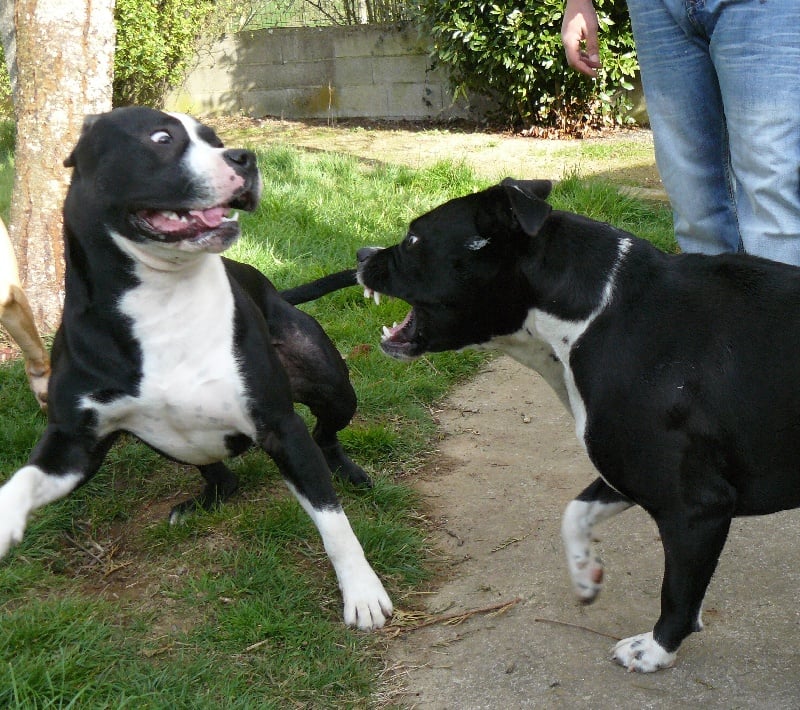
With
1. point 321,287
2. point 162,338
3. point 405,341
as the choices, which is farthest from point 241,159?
point 321,287

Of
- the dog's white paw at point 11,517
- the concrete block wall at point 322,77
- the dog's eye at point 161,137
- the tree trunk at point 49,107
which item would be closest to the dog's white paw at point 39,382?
the tree trunk at point 49,107

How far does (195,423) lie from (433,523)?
1.09 metres

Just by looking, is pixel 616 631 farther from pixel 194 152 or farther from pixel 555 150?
pixel 555 150

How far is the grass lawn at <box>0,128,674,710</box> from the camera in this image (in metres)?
2.66

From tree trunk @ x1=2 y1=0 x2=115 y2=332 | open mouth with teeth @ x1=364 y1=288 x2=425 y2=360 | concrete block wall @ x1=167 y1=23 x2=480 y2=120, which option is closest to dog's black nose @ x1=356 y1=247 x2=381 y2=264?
open mouth with teeth @ x1=364 y1=288 x2=425 y2=360

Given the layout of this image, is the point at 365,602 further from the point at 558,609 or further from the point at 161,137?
the point at 161,137

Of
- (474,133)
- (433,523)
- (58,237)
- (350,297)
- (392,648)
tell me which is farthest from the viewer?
(474,133)

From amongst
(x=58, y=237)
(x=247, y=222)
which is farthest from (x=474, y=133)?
(x=58, y=237)

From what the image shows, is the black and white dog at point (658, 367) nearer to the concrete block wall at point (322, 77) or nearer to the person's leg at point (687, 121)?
the person's leg at point (687, 121)

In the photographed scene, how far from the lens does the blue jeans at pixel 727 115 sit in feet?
10.0

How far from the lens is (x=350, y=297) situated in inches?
221

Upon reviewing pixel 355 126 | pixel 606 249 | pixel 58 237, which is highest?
pixel 606 249

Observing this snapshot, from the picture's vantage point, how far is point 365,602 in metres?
2.98

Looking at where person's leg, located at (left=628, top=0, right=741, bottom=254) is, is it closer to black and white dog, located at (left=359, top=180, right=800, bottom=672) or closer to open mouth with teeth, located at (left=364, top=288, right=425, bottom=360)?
black and white dog, located at (left=359, top=180, right=800, bottom=672)
